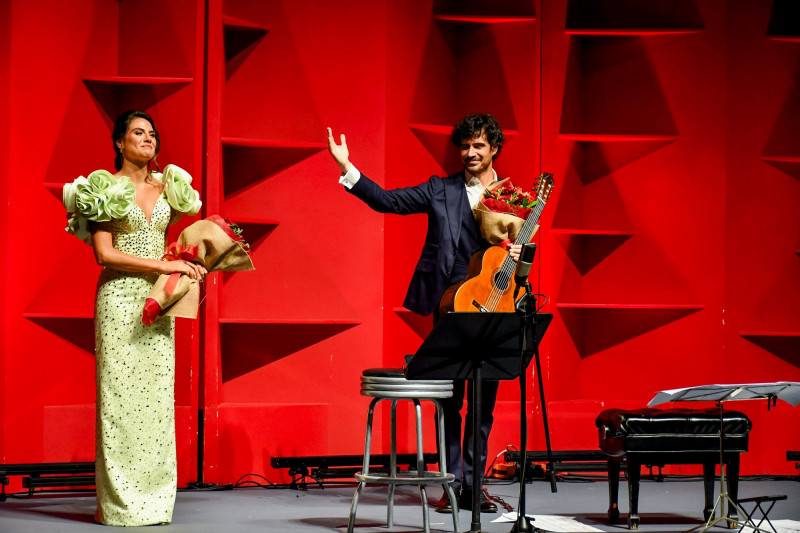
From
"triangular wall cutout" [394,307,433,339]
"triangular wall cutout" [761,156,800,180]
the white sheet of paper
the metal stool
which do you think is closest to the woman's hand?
the metal stool

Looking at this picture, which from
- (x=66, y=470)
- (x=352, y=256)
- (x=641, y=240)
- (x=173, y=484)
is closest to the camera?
(x=173, y=484)

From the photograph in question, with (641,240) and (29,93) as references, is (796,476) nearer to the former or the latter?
(641,240)

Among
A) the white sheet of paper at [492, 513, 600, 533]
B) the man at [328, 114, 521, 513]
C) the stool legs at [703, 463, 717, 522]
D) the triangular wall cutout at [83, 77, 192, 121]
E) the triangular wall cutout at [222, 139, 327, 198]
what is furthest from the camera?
the triangular wall cutout at [222, 139, 327, 198]

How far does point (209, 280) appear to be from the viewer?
534 centimetres

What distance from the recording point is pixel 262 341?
5.64 metres

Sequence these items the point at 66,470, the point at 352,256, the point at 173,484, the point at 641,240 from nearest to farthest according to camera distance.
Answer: the point at 173,484 < the point at 66,470 < the point at 352,256 < the point at 641,240

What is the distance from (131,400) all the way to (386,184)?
2.05m

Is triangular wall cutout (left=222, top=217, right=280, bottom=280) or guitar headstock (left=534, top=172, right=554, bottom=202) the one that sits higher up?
guitar headstock (left=534, top=172, right=554, bottom=202)

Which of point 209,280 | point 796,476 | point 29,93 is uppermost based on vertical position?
point 29,93

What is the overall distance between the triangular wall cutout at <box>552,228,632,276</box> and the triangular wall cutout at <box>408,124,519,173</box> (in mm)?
727

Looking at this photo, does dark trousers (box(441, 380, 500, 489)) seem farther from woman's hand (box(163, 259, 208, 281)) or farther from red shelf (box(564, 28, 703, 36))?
red shelf (box(564, 28, 703, 36))

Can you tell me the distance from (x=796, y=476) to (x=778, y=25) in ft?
8.64

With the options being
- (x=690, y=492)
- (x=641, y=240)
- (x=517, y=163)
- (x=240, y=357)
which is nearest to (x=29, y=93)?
(x=240, y=357)

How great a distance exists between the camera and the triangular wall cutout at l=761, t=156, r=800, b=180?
5.86 meters
